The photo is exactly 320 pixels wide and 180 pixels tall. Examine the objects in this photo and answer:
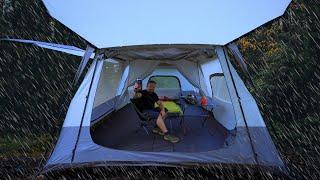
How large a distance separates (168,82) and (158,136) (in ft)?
19.7

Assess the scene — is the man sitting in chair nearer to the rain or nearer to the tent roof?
the rain

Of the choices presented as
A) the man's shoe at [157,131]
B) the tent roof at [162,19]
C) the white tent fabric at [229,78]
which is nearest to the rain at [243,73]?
the tent roof at [162,19]

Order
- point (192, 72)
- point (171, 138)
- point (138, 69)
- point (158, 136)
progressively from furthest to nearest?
point (138, 69), point (192, 72), point (158, 136), point (171, 138)

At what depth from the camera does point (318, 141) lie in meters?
11.5

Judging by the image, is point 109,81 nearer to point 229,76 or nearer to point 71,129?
point 71,129

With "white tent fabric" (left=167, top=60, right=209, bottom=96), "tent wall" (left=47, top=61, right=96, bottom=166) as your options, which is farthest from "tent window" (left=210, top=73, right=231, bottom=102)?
"tent wall" (left=47, top=61, right=96, bottom=166)

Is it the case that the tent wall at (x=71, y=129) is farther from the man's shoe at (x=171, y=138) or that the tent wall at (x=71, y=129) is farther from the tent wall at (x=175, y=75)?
the tent wall at (x=175, y=75)

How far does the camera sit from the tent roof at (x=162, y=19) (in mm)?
5906

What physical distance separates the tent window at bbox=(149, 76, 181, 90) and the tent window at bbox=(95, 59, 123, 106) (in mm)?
2459

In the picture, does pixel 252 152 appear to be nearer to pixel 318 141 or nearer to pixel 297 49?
pixel 318 141

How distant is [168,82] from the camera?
13.1 meters

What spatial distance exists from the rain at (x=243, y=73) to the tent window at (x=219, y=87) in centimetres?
65

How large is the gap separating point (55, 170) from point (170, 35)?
242 cm

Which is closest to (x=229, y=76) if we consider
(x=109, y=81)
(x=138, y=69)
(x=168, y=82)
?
(x=109, y=81)
